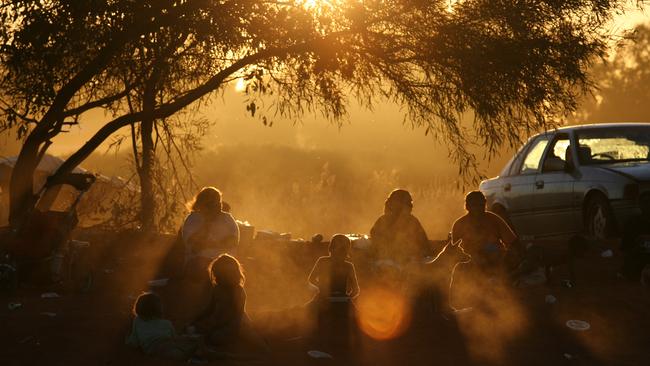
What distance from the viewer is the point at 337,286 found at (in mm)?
11406

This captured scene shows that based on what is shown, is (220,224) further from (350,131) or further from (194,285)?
(350,131)

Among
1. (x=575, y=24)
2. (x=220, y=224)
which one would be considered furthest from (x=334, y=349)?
(x=575, y=24)

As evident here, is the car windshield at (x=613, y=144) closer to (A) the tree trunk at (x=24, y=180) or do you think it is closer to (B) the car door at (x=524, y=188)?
(B) the car door at (x=524, y=188)

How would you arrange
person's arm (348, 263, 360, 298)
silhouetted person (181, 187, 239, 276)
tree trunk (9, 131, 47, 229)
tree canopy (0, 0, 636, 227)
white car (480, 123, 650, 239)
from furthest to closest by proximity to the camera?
tree trunk (9, 131, 47, 229) → white car (480, 123, 650, 239) → tree canopy (0, 0, 636, 227) → silhouetted person (181, 187, 239, 276) → person's arm (348, 263, 360, 298)

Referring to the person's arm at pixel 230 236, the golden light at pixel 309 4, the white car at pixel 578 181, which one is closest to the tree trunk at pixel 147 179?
the golden light at pixel 309 4

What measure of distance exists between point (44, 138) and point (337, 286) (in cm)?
636

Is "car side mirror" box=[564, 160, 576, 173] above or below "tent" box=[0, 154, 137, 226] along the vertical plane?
above

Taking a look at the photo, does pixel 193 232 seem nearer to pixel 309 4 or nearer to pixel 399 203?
pixel 399 203

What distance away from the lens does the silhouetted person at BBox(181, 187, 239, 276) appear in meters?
12.7

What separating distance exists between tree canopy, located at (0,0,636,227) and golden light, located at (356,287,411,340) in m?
3.16

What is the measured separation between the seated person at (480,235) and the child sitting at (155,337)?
417cm

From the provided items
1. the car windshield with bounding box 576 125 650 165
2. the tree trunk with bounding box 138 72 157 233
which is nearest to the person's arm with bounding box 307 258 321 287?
the car windshield with bounding box 576 125 650 165

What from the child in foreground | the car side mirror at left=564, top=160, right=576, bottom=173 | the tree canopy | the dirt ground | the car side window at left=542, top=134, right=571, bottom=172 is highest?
the tree canopy

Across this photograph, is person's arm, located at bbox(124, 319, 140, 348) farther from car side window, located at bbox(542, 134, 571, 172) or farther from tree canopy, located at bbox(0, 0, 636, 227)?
car side window, located at bbox(542, 134, 571, 172)
